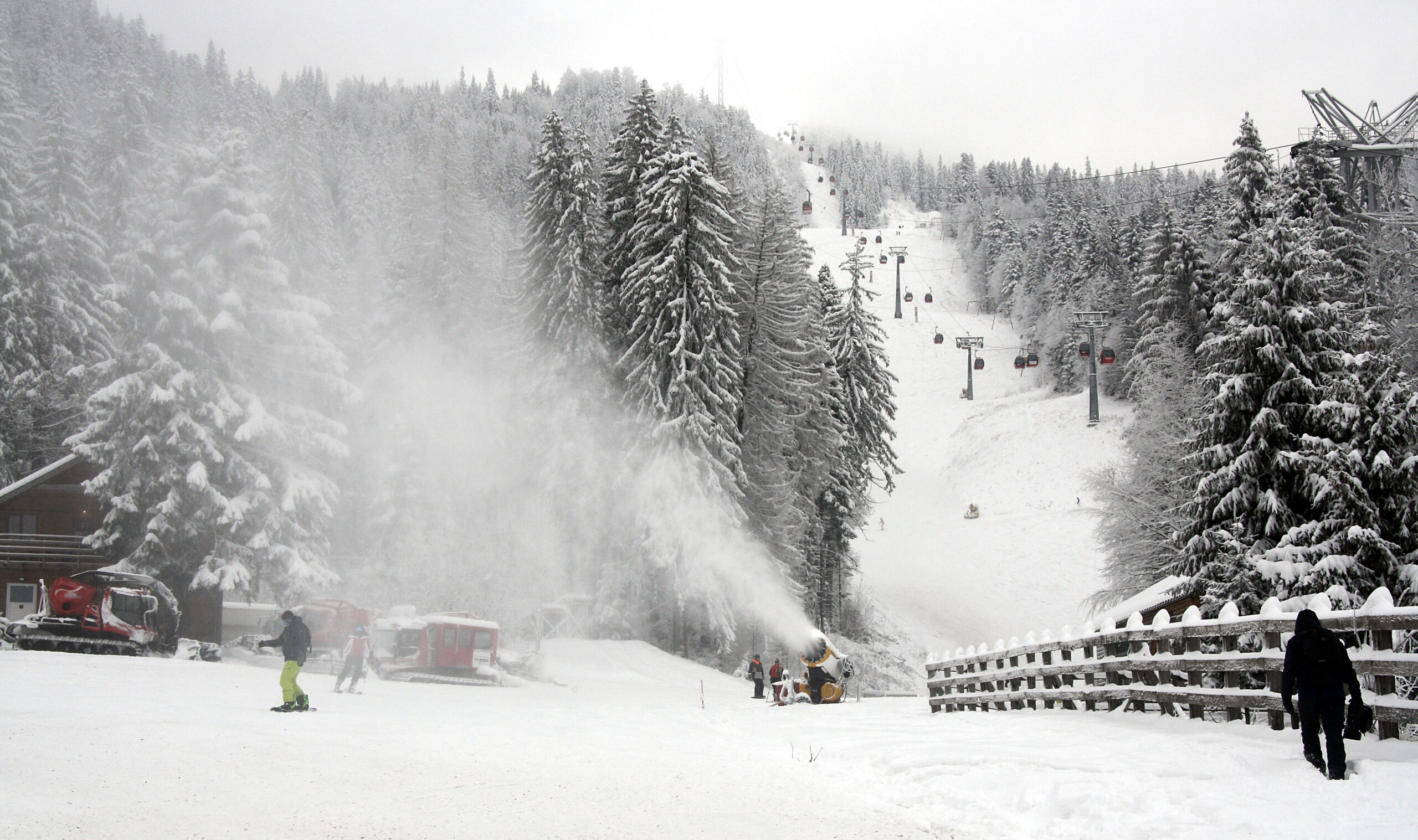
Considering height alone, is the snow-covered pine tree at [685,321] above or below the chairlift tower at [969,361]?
below

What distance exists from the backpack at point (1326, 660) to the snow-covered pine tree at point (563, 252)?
29.7m

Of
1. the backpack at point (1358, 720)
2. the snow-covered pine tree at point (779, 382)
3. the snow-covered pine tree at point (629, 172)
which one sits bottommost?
the backpack at point (1358, 720)

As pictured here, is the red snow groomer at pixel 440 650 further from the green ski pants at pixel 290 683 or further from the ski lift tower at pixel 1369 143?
the ski lift tower at pixel 1369 143

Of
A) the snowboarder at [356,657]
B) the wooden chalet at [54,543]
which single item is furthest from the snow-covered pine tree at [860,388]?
the snowboarder at [356,657]

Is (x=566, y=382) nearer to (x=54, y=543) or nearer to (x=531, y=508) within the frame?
(x=531, y=508)

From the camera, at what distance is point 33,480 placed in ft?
110

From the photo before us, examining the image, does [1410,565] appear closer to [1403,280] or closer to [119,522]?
[119,522]

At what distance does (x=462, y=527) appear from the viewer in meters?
40.4

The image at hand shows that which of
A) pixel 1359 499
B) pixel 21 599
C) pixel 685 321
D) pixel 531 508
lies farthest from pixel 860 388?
pixel 21 599

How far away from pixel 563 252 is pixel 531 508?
10301 millimetres

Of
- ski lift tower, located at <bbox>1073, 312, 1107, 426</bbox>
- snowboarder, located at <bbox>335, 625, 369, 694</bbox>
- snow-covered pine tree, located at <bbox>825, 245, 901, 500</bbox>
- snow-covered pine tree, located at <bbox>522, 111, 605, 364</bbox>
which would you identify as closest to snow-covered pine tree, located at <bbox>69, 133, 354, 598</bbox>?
snow-covered pine tree, located at <bbox>522, 111, 605, 364</bbox>

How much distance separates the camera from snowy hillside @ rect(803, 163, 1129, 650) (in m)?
55.9

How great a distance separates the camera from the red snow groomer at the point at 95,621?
24.0m

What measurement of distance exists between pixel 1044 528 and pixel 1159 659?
57076mm
